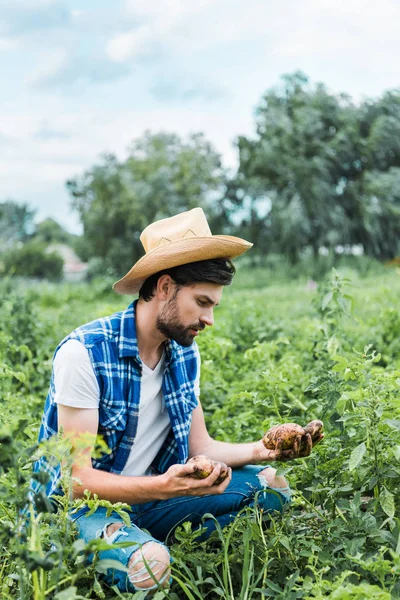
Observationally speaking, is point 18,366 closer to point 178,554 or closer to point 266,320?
point 266,320

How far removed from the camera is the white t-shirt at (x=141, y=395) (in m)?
2.26

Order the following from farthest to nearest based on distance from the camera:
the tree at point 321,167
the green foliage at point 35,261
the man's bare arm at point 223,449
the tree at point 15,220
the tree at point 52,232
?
the tree at point 52,232, the tree at point 15,220, the green foliage at point 35,261, the tree at point 321,167, the man's bare arm at point 223,449

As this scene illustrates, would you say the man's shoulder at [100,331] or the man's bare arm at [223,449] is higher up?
the man's shoulder at [100,331]

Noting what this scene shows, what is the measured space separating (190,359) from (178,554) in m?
0.73

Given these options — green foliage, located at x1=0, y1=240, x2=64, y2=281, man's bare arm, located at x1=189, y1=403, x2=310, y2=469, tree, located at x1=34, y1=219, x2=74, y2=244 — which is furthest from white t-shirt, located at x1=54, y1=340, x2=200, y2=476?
tree, located at x1=34, y1=219, x2=74, y2=244

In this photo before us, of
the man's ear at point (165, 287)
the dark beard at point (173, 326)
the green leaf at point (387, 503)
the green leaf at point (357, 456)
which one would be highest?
the man's ear at point (165, 287)

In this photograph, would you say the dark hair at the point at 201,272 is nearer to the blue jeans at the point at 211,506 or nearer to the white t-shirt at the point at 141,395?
the white t-shirt at the point at 141,395

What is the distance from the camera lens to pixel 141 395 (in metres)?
2.51

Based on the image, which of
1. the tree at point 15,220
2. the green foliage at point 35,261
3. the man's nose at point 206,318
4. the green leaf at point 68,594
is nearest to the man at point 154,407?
the man's nose at point 206,318

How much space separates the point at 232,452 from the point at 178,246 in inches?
32.4

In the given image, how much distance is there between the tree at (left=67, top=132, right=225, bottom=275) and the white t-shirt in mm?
22609

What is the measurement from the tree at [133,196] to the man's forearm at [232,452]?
74.0 feet

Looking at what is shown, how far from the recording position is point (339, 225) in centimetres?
2383

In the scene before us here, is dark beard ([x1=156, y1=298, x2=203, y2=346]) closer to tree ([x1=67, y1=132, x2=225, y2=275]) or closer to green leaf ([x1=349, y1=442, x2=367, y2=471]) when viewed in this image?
green leaf ([x1=349, y1=442, x2=367, y2=471])
